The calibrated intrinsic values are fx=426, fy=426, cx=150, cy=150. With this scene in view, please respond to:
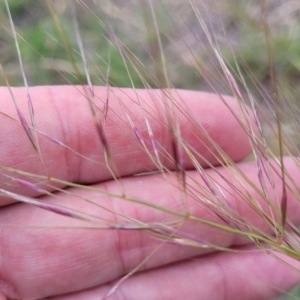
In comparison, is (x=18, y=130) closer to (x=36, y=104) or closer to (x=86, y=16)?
(x=36, y=104)

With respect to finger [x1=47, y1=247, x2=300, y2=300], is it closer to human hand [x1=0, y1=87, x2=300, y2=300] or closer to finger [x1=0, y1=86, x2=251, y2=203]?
human hand [x1=0, y1=87, x2=300, y2=300]

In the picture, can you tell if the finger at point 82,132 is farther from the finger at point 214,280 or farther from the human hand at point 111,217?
the finger at point 214,280

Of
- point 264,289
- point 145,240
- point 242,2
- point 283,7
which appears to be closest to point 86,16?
point 242,2

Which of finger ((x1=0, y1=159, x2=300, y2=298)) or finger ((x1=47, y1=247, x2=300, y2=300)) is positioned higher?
finger ((x1=0, y1=159, x2=300, y2=298))

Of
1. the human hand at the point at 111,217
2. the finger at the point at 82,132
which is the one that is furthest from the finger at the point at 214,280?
the finger at the point at 82,132

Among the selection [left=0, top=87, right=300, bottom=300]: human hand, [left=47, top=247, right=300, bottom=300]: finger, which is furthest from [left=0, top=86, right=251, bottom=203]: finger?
[left=47, top=247, right=300, bottom=300]: finger

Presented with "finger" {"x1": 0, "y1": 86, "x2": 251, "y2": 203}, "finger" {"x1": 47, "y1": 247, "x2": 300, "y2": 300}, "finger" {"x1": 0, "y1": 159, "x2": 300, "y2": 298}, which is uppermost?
"finger" {"x1": 0, "y1": 86, "x2": 251, "y2": 203}

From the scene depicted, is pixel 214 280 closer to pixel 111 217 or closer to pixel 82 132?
pixel 111 217
